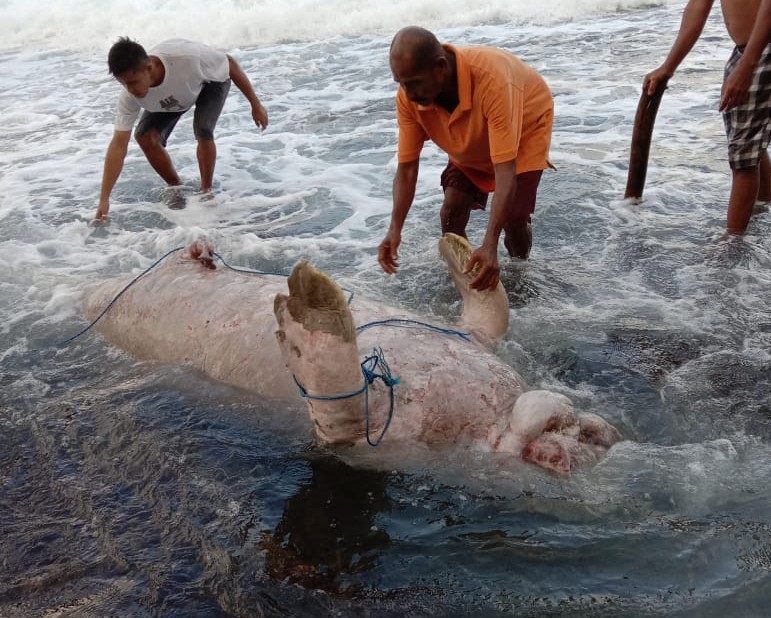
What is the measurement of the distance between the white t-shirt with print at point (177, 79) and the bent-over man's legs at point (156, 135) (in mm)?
196

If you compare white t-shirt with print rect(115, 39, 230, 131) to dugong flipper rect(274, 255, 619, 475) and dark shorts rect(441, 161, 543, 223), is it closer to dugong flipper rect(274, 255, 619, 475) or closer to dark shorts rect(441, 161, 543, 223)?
dark shorts rect(441, 161, 543, 223)

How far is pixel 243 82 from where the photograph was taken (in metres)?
7.46

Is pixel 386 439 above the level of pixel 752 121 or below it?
below

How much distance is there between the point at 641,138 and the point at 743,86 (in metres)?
1.32

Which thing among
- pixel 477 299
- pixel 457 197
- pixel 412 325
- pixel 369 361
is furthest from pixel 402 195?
pixel 369 361

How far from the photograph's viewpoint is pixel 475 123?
4.06 metres

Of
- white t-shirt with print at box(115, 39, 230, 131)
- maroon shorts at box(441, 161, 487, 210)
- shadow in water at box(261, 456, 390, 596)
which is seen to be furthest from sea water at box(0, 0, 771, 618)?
white t-shirt with print at box(115, 39, 230, 131)

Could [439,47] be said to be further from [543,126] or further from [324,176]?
[324,176]

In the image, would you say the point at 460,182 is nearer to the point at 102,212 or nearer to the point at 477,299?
the point at 477,299

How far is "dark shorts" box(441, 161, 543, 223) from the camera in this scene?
4.61m

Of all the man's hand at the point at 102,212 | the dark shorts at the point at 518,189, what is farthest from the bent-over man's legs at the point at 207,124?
the dark shorts at the point at 518,189

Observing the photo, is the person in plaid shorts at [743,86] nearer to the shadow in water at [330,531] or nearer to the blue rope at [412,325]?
the blue rope at [412,325]

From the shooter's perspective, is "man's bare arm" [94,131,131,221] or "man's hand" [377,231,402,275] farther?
"man's bare arm" [94,131,131,221]

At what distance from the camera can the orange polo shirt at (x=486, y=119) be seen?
384 centimetres
